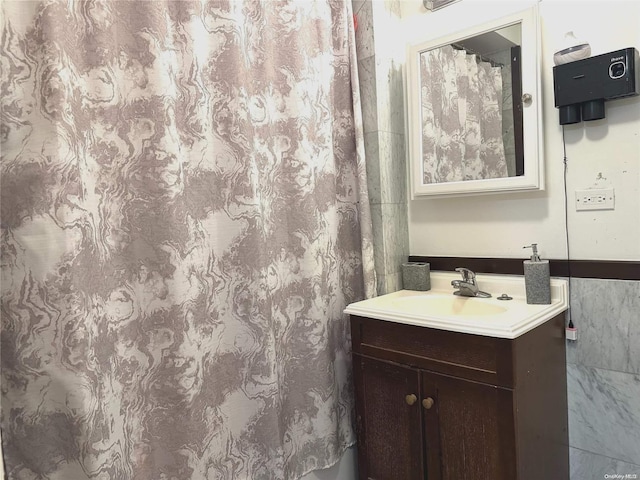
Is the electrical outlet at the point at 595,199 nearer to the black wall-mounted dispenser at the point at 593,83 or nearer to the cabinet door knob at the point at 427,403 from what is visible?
the black wall-mounted dispenser at the point at 593,83

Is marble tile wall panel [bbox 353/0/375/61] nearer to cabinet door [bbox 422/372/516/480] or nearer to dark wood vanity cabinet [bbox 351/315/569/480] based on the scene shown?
dark wood vanity cabinet [bbox 351/315/569/480]

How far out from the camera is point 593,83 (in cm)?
138

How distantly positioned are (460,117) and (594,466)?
137 centimetres

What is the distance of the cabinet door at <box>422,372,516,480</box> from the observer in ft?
4.06

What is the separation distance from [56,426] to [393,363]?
1019mm

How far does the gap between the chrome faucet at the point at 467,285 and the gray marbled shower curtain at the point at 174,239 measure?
0.36 m

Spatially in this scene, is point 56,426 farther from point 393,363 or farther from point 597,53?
point 597,53

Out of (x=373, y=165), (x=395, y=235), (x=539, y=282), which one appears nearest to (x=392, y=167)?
(x=373, y=165)

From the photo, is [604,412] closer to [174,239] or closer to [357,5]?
[174,239]

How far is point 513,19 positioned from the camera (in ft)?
5.10

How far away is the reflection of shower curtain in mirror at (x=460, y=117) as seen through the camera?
1.65 metres

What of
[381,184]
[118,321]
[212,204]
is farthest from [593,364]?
[118,321]

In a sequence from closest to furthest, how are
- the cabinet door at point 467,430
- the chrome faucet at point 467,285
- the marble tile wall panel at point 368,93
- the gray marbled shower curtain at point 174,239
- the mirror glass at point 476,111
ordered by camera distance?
the gray marbled shower curtain at point 174,239 → the cabinet door at point 467,430 → the mirror glass at point 476,111 → the chrome faucet at point 467,285 → the marble tile wall panel at point 368,93

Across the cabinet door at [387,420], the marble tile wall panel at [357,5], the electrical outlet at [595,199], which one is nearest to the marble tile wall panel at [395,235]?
the cabinet door at [387,420]
